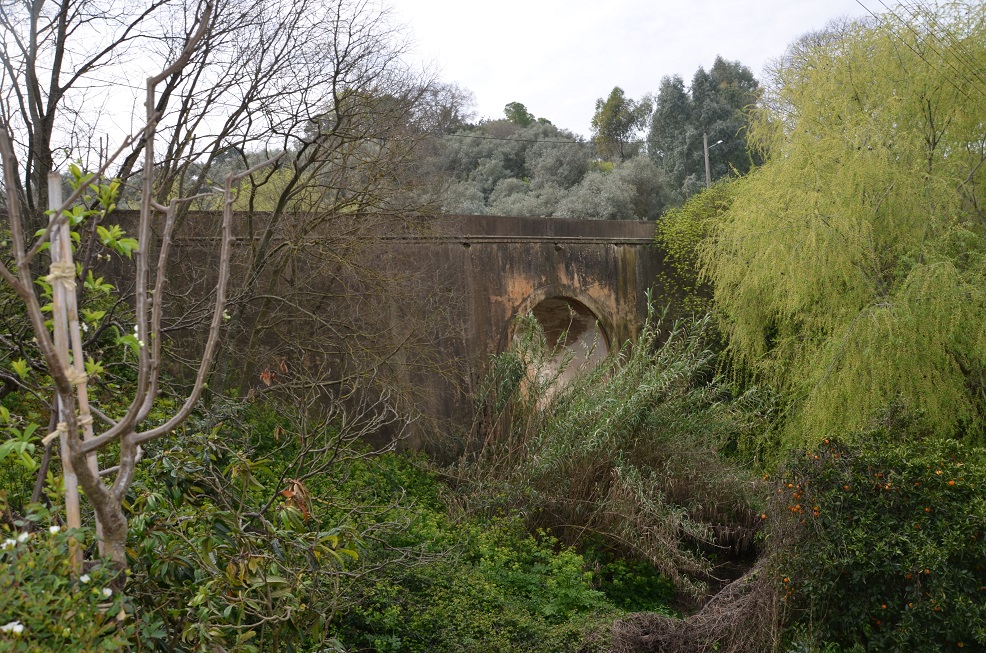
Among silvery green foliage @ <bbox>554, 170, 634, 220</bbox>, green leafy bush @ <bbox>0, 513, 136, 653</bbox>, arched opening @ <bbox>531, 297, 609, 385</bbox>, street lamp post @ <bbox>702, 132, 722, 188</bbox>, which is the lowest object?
arched opening @ <bbox>531, 297, 609, 385</bbox>

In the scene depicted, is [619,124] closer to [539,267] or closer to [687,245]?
[687,245]

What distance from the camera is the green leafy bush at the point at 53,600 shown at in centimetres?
191

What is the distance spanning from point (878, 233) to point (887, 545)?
4.68 m

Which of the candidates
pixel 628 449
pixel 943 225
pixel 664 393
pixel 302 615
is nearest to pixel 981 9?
pixel 943 225

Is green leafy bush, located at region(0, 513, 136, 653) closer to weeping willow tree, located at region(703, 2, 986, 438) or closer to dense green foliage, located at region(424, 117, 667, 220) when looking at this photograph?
weeping willow tree, located at region(703, 2, 986, 438)

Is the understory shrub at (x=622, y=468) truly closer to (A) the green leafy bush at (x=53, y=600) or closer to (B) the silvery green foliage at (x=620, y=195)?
(A) the green leafy bush at (x=53, y=600)

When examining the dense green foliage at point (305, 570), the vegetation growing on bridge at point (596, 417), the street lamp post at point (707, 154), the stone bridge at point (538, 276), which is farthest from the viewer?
the street lamp post at point (707, 154)

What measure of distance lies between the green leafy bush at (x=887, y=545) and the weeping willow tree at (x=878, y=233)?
8.31 ft

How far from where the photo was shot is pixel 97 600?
2.10 metres

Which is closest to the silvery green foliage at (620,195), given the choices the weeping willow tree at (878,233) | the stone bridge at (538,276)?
the stone bridge at (538,276)

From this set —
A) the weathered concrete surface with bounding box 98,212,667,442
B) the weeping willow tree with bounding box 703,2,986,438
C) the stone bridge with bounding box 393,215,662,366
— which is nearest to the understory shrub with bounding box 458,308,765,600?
the weathered concrete surface with bounding box 98,212,667,442

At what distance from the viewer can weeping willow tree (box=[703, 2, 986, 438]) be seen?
7.90 metres

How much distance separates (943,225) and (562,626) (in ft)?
18.6

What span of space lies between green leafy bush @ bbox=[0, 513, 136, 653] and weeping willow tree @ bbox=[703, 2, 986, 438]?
7057 mm
